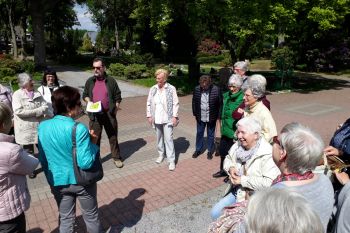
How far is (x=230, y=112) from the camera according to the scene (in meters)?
5.79

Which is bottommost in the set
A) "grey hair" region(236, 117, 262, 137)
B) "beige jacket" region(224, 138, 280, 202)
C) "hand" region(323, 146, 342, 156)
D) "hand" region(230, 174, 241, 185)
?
"hand" region(230, 174, 241, 185)

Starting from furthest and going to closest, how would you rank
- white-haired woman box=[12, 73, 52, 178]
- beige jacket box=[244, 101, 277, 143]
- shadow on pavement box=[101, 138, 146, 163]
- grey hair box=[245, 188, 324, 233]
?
1. shadow on pavement box=[101, 138, 146, 163]
2. white-haired woman box=[12, 73, 52, 178]
3. beige jacket box=[244, 101, 277, 143]
4. grey hair box=[245, 188, 324, 233]

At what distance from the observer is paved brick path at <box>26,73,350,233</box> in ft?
16.4

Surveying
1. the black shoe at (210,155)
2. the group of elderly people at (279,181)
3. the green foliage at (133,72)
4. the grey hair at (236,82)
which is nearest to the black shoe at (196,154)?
the black shoe at (210,155)

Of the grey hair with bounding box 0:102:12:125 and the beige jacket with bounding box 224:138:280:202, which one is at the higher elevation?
the grey hair with bounding box 0:102:12:125

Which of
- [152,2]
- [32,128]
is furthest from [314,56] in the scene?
[32,128]

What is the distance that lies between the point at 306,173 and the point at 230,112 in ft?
11.1

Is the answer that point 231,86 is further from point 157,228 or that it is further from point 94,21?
point 94,21

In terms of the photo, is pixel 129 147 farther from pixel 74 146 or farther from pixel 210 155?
pixel 74 146

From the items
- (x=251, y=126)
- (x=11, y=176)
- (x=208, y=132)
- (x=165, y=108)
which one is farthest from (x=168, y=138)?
(x=11, y=176)

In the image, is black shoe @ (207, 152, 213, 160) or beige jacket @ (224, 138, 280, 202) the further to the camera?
black shoe @ (207, 152, 213, 160)

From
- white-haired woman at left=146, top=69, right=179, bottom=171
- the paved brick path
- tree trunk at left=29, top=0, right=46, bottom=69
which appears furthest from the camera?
tree trunk at left=29, top=0, right=46, bottom=69

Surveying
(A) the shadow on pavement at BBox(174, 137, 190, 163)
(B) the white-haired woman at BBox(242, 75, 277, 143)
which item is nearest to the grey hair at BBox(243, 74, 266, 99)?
(B) the white-haired woman at BBox(242, 75, 277, 143)

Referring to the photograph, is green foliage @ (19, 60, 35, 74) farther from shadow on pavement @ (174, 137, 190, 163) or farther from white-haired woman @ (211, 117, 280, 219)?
white-haired woman @ (211, 117, 280, 219)
